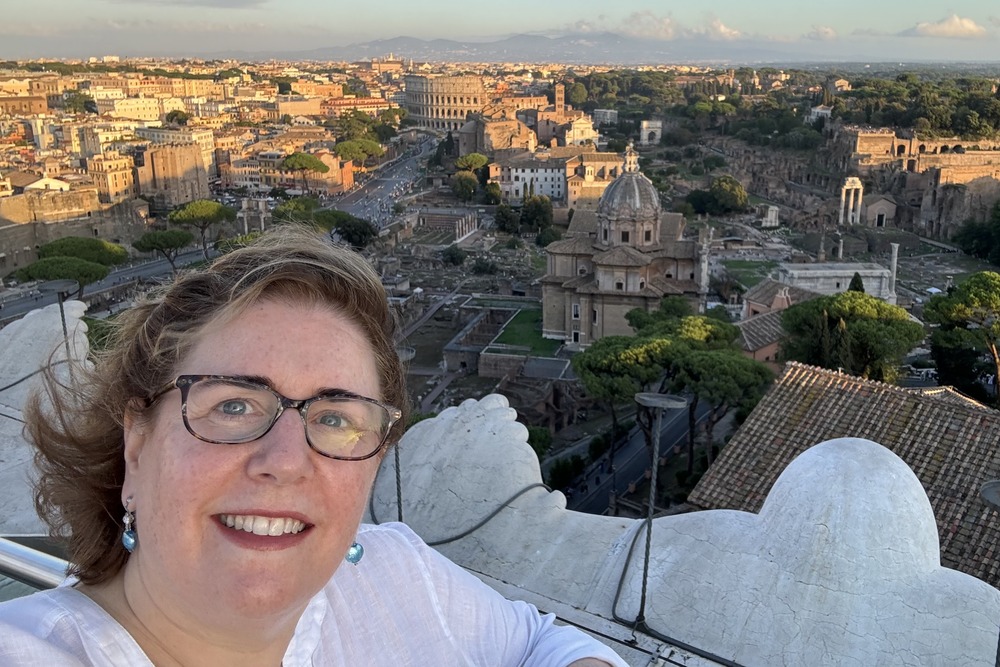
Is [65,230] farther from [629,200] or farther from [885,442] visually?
[885,442]

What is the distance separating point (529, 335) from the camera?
22641 millimetres

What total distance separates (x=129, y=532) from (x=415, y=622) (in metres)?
0.81

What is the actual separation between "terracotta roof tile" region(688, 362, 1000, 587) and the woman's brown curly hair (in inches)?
262

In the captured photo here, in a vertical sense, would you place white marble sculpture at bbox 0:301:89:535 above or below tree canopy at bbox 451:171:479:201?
above

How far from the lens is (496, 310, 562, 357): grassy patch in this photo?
70.5 ft

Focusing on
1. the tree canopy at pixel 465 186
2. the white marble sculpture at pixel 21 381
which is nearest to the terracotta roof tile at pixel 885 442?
the white marble sculpture at pixel 21 381

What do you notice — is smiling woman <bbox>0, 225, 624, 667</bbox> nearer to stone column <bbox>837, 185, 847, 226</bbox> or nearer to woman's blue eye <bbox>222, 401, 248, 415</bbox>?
woman's blue eye <bbox>222, 401, 248, 415</bbox>

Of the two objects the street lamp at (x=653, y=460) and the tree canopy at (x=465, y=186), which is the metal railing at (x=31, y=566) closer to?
the street lamp at (x=653, y=460)

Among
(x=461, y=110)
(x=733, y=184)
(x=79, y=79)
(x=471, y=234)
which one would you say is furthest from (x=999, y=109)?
(x=79, y=79)

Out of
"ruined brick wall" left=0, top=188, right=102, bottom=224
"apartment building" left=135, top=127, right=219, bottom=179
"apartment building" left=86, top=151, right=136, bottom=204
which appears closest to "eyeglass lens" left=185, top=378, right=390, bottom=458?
"ruined brick wall" left=0, top=188, right=102, bottom=224

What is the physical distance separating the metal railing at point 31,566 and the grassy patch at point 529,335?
18.6 m

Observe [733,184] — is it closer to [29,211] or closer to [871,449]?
[29,211]

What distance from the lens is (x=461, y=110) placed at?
81188mm

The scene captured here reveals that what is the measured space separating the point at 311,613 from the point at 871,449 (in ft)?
11.6
